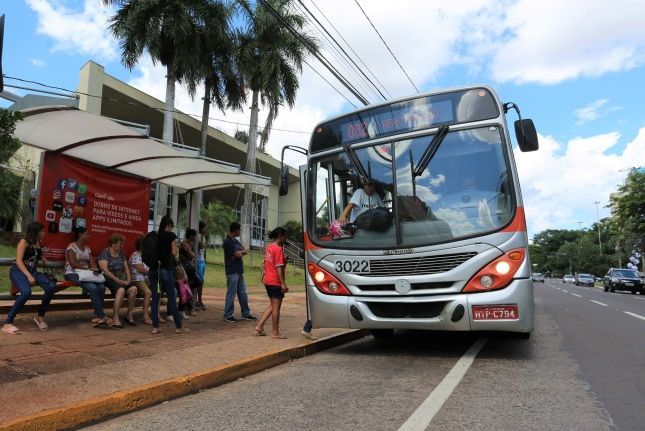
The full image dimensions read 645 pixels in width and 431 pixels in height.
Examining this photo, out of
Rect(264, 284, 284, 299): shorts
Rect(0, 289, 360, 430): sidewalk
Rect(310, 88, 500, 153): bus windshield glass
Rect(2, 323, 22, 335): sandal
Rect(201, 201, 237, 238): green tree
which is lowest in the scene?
Rect(0, 289, 360, 430): sidewalk

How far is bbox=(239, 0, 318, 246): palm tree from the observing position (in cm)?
2378

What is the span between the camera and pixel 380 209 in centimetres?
644

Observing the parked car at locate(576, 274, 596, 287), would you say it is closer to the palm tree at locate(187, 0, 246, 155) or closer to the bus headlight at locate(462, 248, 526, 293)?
the palm tree at locate(187, 0, 246, 155)

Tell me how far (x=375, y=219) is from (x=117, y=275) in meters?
4.38

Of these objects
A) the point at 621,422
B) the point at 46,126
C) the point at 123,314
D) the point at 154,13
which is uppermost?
the point at 154,13

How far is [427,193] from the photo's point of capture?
6.24 metres

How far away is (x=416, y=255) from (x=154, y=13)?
17.2 metres

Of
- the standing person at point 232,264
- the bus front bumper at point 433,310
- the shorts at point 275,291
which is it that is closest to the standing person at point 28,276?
the standing person at point 232,264

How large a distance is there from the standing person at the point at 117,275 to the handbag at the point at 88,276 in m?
0.13

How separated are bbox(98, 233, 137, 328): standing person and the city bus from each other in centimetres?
301

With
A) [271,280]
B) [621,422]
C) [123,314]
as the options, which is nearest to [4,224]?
[123,314]

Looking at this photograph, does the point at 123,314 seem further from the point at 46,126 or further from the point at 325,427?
the point at 325,427

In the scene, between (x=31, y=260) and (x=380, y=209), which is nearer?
(x=380, y=209)

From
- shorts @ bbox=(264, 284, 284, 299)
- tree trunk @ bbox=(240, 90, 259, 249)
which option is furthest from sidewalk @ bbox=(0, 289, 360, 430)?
tree trunk @ bbox=(240, 90, 259, 249)
